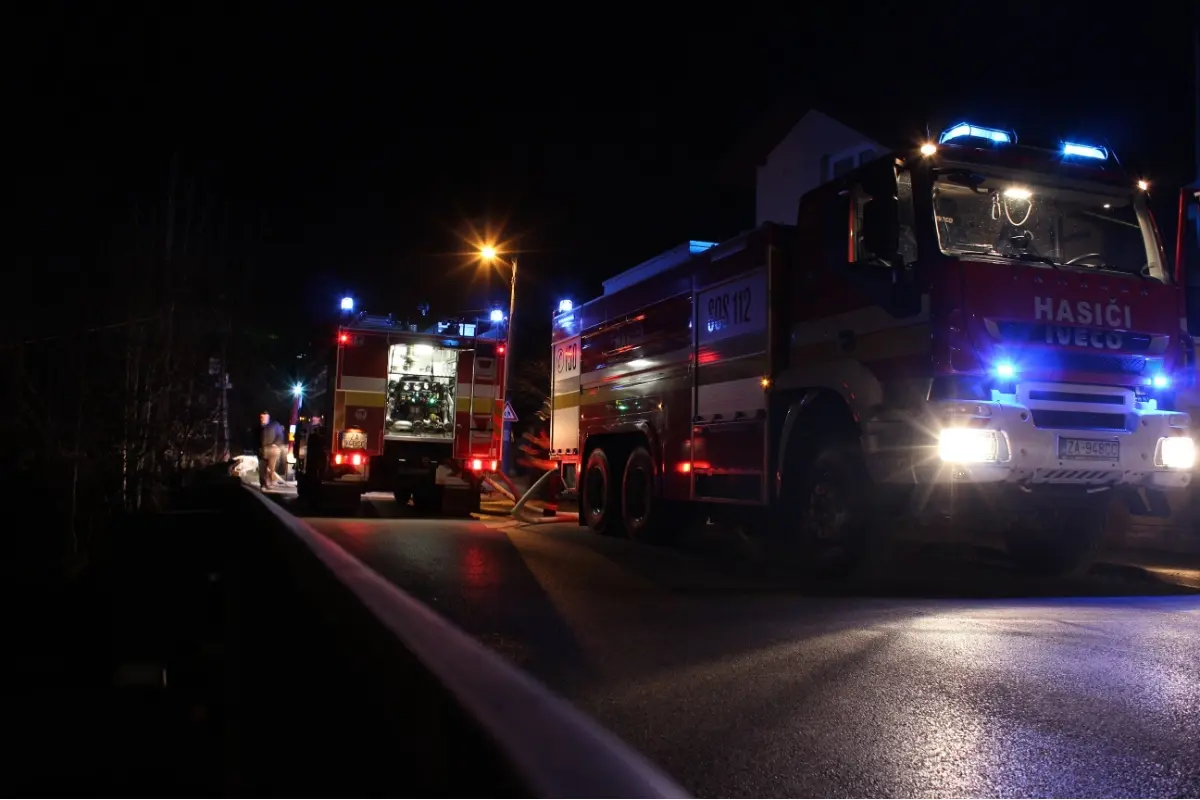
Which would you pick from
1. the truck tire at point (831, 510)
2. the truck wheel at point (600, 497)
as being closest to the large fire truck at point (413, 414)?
the truck wheel at point (600, 497)

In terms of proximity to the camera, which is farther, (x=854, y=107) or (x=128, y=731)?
(x=854, y=107)

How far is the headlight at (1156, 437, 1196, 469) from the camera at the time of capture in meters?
7.77

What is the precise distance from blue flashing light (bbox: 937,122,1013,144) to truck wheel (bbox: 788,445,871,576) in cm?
274

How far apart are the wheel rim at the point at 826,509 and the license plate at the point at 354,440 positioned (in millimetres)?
10064

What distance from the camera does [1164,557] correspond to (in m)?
11.5

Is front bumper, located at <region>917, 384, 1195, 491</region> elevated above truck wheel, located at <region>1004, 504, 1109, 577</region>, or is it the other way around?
front bumper, located at <region>917, 384, 1195, 491</region>

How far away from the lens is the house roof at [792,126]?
2445cm

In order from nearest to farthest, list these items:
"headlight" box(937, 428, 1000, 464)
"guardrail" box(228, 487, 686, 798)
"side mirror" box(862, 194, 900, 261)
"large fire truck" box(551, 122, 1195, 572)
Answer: "guardrail" box(228, 487, 686, 798) < "headlight" box(937, 428, 1000, 464) < "large fire truck" box(551, 122, 1195, 572) < "side mirror" box(862, 194, 900, 261)

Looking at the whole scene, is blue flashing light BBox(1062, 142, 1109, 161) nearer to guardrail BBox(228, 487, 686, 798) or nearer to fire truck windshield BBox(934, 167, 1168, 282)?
fire truck windshield BBox(934, 167, 1168, 282)

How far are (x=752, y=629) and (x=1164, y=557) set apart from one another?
307 inches

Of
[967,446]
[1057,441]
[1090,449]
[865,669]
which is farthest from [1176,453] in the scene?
[865,669]

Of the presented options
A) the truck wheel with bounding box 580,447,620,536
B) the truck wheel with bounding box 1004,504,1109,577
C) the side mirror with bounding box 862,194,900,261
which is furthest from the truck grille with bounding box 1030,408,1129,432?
the truck wheel with bounding box 580,447,620,536

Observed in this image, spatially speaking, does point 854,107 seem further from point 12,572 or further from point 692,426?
point 12,572

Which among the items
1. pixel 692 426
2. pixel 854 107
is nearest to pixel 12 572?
pixel 692 426
